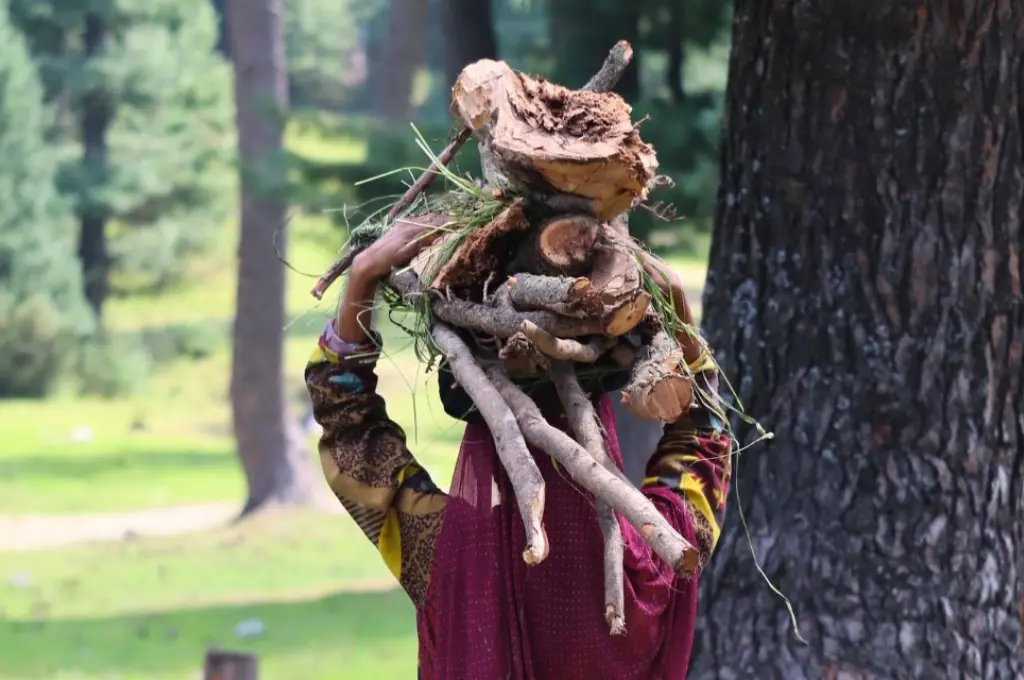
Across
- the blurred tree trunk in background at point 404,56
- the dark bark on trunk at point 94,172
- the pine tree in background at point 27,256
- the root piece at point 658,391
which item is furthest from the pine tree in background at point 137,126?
the root piece at point 658,391

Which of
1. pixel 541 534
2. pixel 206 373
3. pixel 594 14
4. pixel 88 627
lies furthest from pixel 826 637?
pixel 206 373

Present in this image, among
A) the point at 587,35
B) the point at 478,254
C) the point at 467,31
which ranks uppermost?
the point at 478,254

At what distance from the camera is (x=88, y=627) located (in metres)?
10.0

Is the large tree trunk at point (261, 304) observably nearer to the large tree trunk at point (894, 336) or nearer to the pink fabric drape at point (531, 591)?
the large tree trunk at point (894, 336)

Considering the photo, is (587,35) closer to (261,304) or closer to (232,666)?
(232,666)

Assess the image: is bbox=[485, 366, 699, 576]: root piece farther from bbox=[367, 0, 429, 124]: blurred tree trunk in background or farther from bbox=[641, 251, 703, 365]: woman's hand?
bbox=[367, 0, 429, 124]: blurred tree trunk in background

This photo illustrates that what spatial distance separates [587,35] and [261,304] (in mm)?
6512

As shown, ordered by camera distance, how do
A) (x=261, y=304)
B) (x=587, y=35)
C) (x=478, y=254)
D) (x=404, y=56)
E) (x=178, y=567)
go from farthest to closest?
(x=404, y=56) → (x=261, y=304) → (x=178, y=567) → (x=587, y=35) → (x=478, y=254)

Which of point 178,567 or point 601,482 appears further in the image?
point 178,567

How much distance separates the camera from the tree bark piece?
231cm

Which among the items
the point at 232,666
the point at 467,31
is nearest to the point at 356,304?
the point at 232,666

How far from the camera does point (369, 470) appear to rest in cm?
266

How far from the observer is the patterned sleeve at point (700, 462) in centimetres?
267

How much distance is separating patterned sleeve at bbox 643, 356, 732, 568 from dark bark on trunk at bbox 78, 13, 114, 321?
71.6 ft
